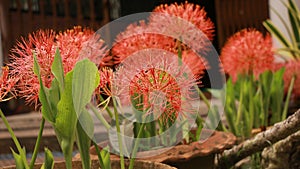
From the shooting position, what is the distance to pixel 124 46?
56 cm

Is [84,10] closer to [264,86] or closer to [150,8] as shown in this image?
[264,86]

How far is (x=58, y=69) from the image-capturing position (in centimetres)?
31

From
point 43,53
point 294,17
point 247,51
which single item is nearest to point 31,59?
point 43,53

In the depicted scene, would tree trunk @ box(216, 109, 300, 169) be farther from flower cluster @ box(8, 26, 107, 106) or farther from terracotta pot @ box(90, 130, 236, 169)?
flower cluster @ box(8, 26, 107, 106)

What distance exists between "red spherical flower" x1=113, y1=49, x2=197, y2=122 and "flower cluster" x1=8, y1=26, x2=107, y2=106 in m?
0.04

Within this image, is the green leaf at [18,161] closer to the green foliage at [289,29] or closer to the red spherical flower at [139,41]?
the red spherical flower at [139,41]

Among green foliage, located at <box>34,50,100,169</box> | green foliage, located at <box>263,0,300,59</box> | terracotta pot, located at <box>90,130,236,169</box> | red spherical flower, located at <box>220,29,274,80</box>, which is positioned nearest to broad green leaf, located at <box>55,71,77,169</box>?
green foliage, located at <box>34,50,100,169</box>

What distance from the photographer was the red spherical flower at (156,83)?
36cm

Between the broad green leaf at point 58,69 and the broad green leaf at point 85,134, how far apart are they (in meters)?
0.03

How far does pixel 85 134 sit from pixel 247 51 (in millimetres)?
497

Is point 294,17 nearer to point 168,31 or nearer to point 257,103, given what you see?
point 257,103

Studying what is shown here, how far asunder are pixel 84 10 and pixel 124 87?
1.92m

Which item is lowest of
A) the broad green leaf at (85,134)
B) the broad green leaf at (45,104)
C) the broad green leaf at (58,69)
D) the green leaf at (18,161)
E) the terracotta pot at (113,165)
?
the terracotta pot at (113,165)

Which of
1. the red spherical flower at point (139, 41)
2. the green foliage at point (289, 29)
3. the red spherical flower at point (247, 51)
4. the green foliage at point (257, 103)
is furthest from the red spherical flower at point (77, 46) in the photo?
the green foliage at point (289, 29)
